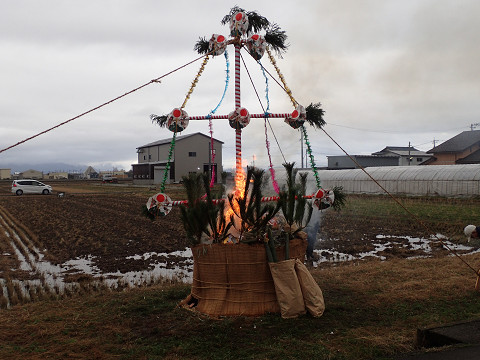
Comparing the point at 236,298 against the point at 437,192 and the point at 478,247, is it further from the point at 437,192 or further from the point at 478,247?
the point at 437,192

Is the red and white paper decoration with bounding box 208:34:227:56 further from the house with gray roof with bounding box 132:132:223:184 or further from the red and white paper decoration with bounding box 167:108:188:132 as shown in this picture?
the house with gray roof with bounding box 132:132:223:184

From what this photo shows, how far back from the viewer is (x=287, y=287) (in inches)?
221

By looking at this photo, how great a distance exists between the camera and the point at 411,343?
4.65 meters

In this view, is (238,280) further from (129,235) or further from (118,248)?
(129,235)

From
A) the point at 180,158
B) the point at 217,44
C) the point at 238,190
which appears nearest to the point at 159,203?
the point at 238,190

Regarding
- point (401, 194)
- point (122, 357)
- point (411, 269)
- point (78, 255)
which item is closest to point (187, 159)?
point (401, 194)

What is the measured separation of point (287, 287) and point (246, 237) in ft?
2.97

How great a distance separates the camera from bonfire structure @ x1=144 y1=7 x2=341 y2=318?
5.71 m

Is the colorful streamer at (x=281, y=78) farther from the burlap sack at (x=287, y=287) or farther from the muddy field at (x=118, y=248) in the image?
the muddy field at (x=118, y=248)

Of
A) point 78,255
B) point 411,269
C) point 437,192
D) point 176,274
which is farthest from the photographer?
point 437,192

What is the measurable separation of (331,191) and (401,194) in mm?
24800

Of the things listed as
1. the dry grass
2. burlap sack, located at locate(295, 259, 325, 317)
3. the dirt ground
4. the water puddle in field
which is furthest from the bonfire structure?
the dirt ground

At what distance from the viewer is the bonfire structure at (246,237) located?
225 inches

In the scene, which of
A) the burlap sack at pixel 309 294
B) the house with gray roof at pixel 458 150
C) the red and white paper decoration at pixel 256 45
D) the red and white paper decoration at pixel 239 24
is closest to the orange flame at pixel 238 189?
the burlap sack at pixel 309 294
